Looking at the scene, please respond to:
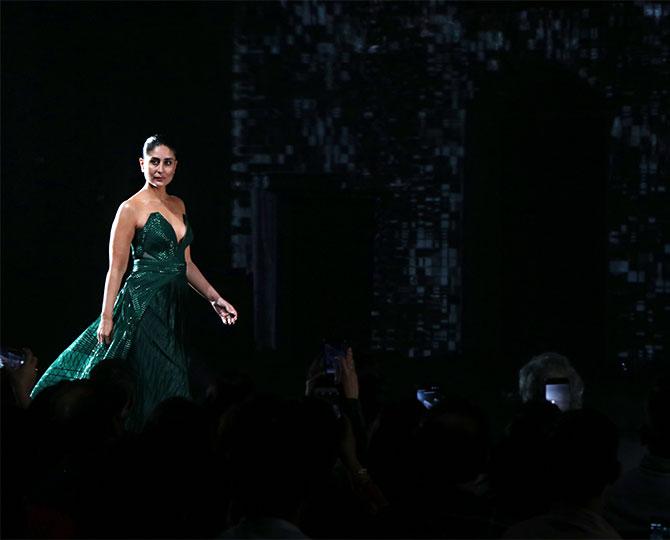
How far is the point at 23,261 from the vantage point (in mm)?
9398

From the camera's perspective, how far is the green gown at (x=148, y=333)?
5480 millimetres

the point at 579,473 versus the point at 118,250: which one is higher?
the point at 118,250

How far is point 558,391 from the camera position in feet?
14.3

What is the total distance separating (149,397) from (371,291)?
4.18m

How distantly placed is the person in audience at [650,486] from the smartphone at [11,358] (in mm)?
2159

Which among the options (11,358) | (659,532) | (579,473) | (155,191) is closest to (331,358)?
(11,358)

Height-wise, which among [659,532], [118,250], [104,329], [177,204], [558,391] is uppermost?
[177,204]

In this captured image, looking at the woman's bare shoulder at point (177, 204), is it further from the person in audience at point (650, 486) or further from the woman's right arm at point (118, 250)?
the person in audience at point (650, 486)

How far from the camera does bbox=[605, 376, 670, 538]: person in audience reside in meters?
3.34

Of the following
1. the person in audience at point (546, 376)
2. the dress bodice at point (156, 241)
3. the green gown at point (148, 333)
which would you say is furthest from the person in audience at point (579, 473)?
the dress bodice at point (156, 241)

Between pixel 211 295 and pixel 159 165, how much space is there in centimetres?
67

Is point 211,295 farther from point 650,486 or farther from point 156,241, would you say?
point 650,486

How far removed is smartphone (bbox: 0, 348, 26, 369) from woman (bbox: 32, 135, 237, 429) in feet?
3.27

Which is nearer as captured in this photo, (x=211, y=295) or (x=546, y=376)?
→ (x=546, y=376)
